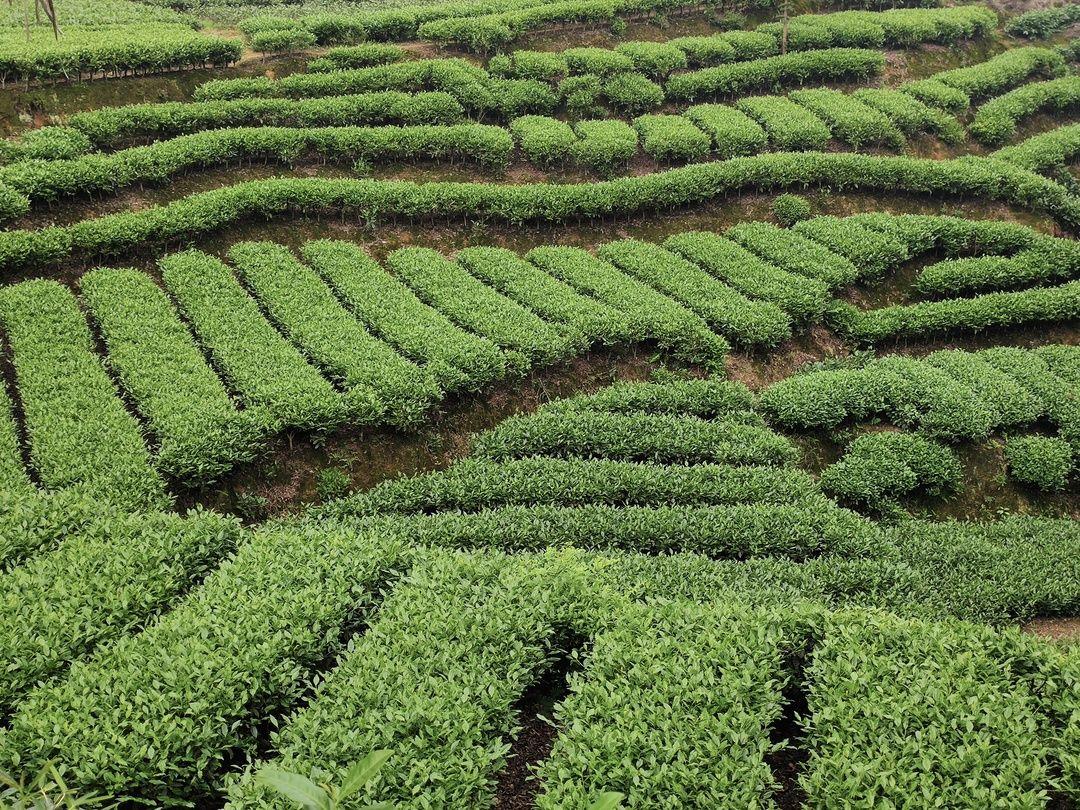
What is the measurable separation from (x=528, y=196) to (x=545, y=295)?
498 cm

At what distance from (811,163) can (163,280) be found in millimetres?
23374

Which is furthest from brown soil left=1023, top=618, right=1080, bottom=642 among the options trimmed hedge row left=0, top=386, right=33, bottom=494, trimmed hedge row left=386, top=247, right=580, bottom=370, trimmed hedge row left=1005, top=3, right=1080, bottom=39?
trimmed hedge row left=1005, top=3, right=1080, bottom=39

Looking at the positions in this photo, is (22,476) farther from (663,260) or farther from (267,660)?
(663,260)

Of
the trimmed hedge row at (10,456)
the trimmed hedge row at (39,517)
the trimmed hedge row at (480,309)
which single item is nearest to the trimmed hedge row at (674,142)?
the trimmed hedge row at (480,309)

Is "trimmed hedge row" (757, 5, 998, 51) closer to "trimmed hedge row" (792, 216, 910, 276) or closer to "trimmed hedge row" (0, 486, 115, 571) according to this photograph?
"trimmed hedge row" (792, 216, 910, 276)

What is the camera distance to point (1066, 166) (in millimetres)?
34500

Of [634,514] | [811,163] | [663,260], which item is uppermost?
[811,163]

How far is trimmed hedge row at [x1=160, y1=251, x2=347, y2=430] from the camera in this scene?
1761 cm

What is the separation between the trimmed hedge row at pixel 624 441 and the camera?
61.1ft

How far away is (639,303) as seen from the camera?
23.3 m

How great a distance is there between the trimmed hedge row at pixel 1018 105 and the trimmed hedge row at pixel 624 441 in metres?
25.5

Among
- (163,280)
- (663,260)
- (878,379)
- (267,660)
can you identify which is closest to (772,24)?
(663,260)

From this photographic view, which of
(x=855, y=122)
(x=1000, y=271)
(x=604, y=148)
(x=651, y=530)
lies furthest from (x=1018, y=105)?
(x=651, y=530)

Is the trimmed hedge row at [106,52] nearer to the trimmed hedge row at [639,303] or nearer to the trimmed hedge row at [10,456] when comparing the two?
the trimmed hedge row at [10,456]
